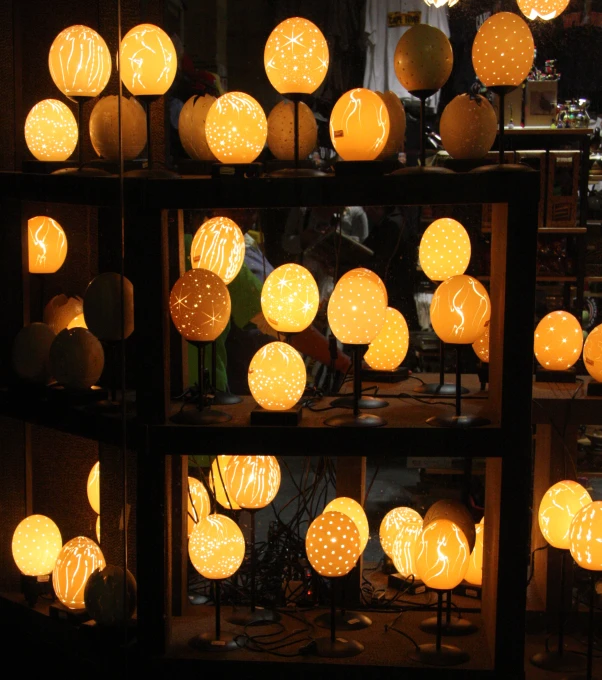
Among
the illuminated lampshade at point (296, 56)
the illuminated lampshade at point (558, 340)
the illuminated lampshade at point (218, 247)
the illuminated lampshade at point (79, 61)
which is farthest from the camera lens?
the illuminated lampshade at point (558, 340)

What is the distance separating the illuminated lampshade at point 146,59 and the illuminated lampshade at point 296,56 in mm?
235

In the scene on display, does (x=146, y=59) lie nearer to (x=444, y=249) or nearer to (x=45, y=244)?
(x=45, y=244)

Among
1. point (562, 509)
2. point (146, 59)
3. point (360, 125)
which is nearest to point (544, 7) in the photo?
point (360, 125)

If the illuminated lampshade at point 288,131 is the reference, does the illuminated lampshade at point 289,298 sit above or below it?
below

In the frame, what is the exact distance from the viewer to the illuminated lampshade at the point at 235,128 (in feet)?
7.10

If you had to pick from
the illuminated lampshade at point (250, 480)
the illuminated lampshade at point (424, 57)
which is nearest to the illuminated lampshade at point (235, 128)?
the illuminated lampshade at point (424, 57)

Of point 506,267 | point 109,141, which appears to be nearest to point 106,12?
point 109,141

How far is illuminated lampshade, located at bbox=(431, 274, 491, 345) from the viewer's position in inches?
82.9

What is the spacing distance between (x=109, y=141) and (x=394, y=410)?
0.94 m

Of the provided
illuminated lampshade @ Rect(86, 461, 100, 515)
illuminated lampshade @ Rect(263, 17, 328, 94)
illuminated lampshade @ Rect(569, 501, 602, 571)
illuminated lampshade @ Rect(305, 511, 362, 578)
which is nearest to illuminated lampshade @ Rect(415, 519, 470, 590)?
illuminated lampshade @ Rect(305, 511, 362, 578)

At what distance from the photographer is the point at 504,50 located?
2.12 metres

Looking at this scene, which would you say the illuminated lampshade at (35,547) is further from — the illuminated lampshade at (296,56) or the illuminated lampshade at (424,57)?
the illuminated lampshade at (424,57)

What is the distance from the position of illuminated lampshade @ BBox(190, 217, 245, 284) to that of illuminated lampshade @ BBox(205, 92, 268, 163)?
196 mm

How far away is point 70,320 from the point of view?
2.62 meters
